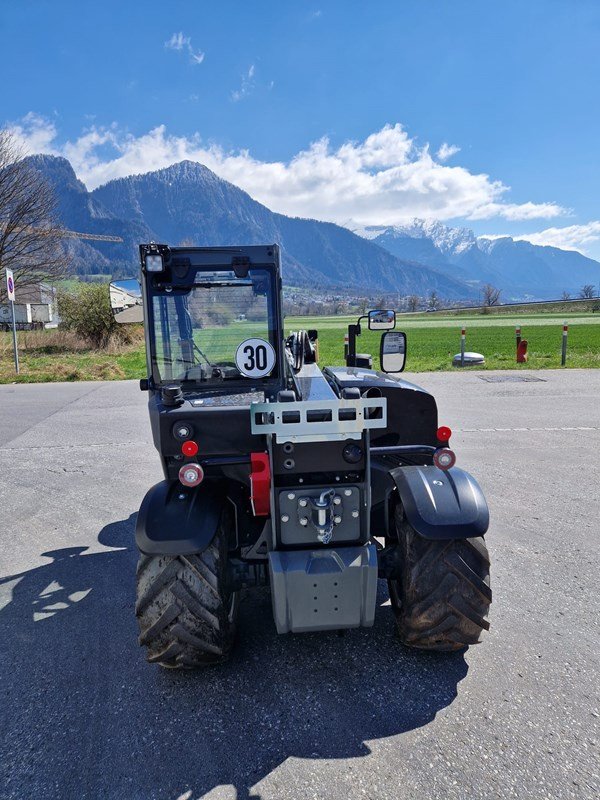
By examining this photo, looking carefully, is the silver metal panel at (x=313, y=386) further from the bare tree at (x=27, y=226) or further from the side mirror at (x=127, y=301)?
the bare tree at (x=27, y=226)

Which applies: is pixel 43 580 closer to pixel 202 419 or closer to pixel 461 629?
pixel 202 419

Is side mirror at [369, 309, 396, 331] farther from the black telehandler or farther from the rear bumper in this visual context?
the rear bumper

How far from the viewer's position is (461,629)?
110 inches

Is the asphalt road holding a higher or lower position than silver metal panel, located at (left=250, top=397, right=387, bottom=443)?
lower

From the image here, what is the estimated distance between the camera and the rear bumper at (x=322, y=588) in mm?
2604

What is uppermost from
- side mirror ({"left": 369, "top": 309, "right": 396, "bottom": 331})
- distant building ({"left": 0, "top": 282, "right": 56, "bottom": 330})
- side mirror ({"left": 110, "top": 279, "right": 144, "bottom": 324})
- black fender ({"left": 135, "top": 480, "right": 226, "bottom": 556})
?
distant building ({"left": 0, "top": 282, "right": 56, "bottom": 330})

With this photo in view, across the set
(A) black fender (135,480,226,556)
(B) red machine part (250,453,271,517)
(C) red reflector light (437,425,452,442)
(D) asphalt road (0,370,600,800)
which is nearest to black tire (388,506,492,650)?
(D) asphalt road (0,370,600,800)

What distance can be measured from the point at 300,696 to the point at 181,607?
779 millimetres

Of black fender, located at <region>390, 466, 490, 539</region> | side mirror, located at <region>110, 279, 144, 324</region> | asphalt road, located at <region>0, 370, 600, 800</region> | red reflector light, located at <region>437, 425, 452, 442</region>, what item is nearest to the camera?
asphalt road, located at <region>0, 370, 600, 800</region>

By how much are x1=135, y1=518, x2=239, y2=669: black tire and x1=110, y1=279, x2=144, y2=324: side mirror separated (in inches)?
67.7

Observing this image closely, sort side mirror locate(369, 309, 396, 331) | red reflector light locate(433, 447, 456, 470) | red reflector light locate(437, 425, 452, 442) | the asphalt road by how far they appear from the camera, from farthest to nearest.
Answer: side mirror locate(369, 309, 396, 331)
red reflector light locate(437, 425, 452, 442)
red reflector light locate(433, 447, 456, 470)
the asphalt road

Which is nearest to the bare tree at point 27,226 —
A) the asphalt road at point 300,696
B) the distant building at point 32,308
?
the distant building at point 32,308

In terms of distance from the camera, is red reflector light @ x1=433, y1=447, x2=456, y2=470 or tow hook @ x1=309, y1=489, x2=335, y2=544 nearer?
tow hook @ x1=309, y1=489, x2=335, y2=544

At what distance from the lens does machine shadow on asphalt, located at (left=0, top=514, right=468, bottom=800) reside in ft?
7.62
